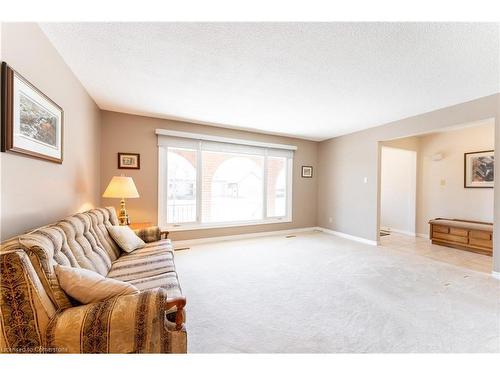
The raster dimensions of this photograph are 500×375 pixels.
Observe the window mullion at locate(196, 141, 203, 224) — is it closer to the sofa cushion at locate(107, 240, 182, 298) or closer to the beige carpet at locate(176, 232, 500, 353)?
the beige carpet at locate(176, 232, 500, 353)

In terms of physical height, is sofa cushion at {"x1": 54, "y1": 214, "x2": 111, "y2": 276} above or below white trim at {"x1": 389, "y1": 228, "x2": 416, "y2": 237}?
above

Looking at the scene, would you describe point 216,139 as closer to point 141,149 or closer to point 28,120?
point 141,149

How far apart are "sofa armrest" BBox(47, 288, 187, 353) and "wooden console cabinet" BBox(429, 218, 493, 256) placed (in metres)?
4.89

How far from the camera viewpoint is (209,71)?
220 cm

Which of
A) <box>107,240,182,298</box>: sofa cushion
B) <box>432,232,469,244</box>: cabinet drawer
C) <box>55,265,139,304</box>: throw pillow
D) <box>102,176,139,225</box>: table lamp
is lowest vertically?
<box>432,232,469,244</box>: cabinet drawer

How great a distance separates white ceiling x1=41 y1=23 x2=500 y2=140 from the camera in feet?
5.31

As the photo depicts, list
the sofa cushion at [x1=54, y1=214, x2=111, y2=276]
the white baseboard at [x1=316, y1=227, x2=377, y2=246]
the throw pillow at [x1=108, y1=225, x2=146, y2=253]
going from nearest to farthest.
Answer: the sofa cushion at [x1=54, y1=214, x2=111, y2=276]
the throw pillow at [x1=108, y1=225, x2=146, y2=253]
the white baseboard at [x1=316, y1=227, x2=377, y2=246]

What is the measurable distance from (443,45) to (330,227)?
13.3 ft

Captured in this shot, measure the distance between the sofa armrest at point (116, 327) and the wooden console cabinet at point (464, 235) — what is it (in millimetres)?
4886

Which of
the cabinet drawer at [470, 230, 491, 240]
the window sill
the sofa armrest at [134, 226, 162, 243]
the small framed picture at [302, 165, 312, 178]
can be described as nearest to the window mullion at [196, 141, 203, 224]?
the window sill

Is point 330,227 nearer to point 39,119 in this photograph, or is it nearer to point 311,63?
point 311,63

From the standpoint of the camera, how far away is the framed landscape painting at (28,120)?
4.10 ft

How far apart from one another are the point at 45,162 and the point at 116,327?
5.02 feet
